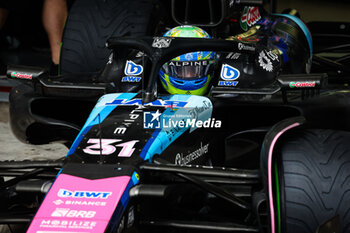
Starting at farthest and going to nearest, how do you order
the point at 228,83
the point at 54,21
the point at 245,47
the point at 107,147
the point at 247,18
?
1. the point at 54,21
2. the point at 247,18
3. the point at 228,83
4. the point at 245,47
5. the point at 107,147

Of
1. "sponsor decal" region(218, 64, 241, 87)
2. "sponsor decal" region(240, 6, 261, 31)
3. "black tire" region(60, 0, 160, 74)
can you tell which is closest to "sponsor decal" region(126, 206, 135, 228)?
"sponsor decal" region(218, 64, 241, 87)

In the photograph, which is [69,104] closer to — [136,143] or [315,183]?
[136,143]

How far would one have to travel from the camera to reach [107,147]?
82.9 inches

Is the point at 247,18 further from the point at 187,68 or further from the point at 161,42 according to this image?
the point at 161,42

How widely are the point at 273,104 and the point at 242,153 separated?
0.98 metres

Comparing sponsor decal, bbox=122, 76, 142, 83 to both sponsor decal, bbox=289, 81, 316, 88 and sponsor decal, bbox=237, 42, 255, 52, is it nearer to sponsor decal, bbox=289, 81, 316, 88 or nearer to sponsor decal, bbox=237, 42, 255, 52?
sponsor decal, bbox=237, 42, 255, 52

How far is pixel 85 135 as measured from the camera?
87.6 inches

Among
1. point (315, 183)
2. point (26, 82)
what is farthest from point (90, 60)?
point (315, 183)

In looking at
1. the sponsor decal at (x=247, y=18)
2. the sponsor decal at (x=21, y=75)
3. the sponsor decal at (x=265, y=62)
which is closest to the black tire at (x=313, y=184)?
the sponsor decal at (x=265, y=62)

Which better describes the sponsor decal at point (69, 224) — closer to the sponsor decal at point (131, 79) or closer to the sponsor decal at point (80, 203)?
the sponsor decal at point (80, 203)

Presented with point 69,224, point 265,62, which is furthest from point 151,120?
point 265,62

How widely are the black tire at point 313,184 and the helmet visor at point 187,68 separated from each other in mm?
861

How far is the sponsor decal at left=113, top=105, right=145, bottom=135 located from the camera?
7.30ft

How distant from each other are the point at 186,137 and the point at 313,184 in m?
0.71
